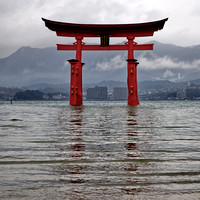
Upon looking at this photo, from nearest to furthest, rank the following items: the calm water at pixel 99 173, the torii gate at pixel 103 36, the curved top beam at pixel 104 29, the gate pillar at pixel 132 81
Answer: the calm water at pixel 99 173 → the curved top beam at pixel 104 29 → the torii gate at pixel 103 36 → the gate pillar at pixel 132 81

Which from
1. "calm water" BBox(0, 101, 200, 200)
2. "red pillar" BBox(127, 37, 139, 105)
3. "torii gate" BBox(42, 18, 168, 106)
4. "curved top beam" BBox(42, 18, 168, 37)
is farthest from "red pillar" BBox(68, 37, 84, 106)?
"calm water" BBox(0, 101, 200, 200)

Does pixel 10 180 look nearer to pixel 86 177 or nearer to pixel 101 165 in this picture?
pixel 86 177

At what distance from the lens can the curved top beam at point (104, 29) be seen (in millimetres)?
27406

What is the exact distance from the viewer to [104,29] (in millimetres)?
28266

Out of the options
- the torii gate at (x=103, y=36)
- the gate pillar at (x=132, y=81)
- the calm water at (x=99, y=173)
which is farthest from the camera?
the gate pillar at (x=132, y=81)

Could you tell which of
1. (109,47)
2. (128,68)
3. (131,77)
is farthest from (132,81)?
(109,47)

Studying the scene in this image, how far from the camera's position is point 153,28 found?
91.0ft

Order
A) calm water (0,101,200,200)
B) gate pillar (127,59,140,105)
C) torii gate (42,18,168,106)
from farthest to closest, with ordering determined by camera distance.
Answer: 1. gate pillar (127,59,140,105)
2. torii gate (42,18,168,106)
3. calm water (0,101,200,200)

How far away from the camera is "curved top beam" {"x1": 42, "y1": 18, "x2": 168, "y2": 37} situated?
27.4 metres

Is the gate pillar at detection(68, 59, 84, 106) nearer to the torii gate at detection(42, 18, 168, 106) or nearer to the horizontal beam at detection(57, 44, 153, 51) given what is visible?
the torii gate at detection(42, 18, 168, 106)

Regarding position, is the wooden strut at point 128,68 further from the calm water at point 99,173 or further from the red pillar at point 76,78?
the calm water at point 99,173

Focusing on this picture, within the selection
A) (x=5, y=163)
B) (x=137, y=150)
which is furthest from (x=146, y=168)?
(x=5, y=163)

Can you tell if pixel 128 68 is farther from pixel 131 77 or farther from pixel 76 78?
pixel 76 78

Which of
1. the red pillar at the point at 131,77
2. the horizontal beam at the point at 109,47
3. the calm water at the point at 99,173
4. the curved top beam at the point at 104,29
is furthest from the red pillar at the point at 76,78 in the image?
the calm water at the point at 99,173
